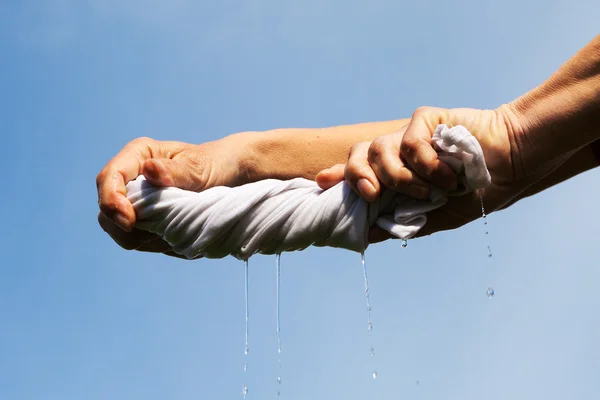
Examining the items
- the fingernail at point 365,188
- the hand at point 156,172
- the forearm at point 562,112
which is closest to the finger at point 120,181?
the hand at point 156,172

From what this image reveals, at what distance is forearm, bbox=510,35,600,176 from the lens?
83.7 inches

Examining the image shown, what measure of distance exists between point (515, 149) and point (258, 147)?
1.21m

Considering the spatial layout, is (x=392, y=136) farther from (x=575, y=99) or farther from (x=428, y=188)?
(x=575, y=99)

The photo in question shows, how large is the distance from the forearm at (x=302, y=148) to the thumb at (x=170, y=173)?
473 mm

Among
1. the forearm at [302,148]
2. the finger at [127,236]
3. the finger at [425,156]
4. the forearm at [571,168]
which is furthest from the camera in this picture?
the forearm at [302,148]

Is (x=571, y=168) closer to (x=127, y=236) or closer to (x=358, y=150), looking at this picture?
(x=358, y=150)

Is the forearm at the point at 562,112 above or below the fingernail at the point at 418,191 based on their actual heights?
above

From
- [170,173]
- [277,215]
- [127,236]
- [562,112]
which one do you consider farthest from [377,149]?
[127,236]

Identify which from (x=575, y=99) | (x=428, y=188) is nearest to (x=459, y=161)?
(x=428, y=188)

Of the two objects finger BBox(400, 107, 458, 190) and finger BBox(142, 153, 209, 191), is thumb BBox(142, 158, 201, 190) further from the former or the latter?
finger BBox(400, 107, 458, 190)

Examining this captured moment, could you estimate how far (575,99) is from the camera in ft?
6.98

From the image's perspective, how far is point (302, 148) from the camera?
3141 millimetres

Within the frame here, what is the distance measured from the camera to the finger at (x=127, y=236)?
8.00ft

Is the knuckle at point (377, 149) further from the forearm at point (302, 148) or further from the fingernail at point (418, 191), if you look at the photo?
the forearm at point (302, 148)
